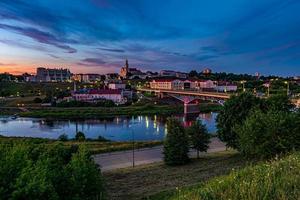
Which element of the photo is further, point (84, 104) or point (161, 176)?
point (84, 104)

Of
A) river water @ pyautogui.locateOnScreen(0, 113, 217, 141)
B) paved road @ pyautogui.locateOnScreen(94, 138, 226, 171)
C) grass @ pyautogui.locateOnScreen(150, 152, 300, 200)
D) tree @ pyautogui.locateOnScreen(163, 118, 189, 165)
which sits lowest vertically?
river water @ pyautogui.locateOnScreen(0, 113, 217, 141)

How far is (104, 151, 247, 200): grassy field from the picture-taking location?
64.0 ft

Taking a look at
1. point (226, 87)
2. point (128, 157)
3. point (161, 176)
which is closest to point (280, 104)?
point (161, 176)

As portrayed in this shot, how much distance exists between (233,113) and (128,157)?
9.79 metres

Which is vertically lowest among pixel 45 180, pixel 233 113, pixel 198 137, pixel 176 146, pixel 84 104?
pixel 176 146

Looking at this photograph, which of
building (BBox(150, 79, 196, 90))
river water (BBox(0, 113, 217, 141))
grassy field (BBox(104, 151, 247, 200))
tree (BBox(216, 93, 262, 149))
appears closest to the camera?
grassy field (BBox(104, 151, 247, 200))

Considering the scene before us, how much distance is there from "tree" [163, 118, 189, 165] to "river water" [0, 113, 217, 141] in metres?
23.7

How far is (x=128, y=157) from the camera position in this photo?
32.3 m

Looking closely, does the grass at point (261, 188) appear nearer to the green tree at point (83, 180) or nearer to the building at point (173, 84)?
the green tree at point (83, 180)

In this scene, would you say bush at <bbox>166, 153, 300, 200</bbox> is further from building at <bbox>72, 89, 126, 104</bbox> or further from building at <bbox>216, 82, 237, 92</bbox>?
building at <bbox>216, 82, 237, 92</bbox>

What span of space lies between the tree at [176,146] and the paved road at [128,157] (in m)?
2.52

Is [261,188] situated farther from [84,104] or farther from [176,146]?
[84,104]

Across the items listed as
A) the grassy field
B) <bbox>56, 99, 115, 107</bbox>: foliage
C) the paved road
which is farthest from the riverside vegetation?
<bbox>56, 99, 115, 107</bbox>: foliage

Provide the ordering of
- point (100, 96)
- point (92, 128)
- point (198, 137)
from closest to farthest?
point (198, 137), point (92, 128), point (100, 96)
